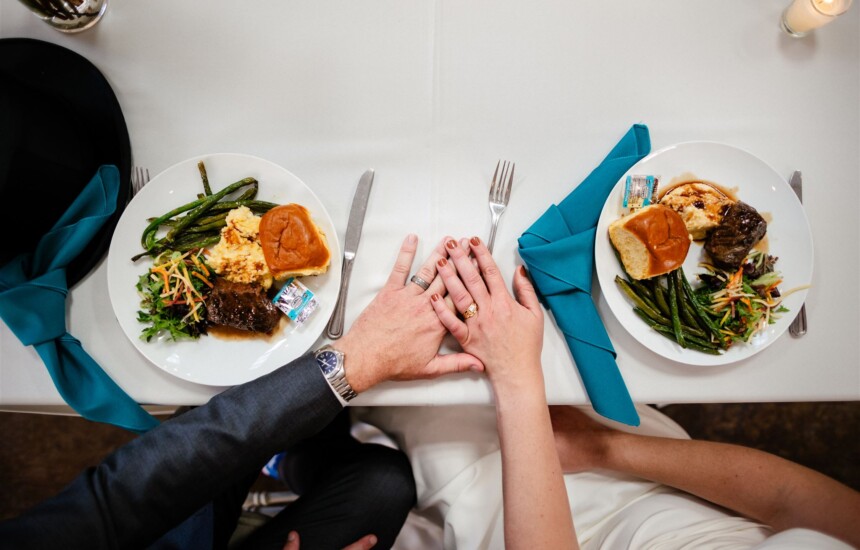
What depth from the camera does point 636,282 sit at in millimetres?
1391

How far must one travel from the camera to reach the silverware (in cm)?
147

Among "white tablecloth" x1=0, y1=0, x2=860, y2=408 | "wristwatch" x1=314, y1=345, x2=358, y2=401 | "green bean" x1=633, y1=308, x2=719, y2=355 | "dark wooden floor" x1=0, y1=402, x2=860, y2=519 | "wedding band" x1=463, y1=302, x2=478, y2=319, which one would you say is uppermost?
"white tablecloth" x1=0, y1=0, x2=860, y2=408

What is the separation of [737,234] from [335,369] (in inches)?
45.4

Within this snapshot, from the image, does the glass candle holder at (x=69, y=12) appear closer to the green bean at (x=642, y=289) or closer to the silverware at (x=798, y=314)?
the green bean at (x=642, y=289)

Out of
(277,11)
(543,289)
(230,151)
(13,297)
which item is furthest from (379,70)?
(13,297)

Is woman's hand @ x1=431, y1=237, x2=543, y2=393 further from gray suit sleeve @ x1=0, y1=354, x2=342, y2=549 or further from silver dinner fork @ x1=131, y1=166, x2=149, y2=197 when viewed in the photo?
silver dinner fork @ x1=131, y1=166, x2=149, y2=197

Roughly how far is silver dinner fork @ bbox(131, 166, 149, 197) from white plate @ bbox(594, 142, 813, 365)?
1.33 metres

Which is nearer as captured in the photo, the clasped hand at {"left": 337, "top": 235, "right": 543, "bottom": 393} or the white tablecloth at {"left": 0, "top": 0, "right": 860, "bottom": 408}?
the clasped hand at {"left": 337, "top": 235, "right": 543, "bottom": 393}

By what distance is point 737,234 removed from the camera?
1.35 meters

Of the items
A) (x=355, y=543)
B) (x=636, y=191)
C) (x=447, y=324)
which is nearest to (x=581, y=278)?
(x=636, y=191)

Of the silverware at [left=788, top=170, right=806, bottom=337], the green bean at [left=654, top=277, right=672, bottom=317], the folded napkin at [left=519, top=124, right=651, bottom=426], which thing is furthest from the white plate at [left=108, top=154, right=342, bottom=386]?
the silverware at [left=788, top=170, right=806, bottom=337]

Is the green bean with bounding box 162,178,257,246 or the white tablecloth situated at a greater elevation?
the white tablecloth

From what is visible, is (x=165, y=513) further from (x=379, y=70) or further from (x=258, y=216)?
(x=379, y=70)

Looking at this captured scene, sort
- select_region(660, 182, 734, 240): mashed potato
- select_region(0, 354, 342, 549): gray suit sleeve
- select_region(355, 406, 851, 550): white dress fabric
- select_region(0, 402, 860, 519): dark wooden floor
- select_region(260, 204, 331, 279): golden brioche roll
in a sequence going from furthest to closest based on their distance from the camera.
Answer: select_region(0, 402, 860, 519): dark wooden floor → select_region(355, 406, 851, 550): white dress fabric → select_region(660, 182, 734, 240): mashed potato → select_region(260, 204, 331, 279): golden brioche roll → select_region(0, 354, 342, 549): gray suit sleeve
